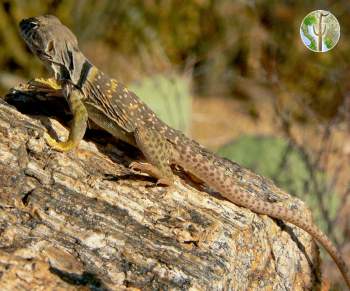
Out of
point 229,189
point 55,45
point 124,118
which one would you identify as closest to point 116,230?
point 229,189

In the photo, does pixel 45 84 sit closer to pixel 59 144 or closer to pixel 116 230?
pixel 59 144

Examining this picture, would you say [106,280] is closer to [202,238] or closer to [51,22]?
[202,238]

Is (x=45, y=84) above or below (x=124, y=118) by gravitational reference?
above

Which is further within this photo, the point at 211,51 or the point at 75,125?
the point at 211,51

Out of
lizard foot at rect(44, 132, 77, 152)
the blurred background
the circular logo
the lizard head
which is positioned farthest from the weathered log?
the blurred background

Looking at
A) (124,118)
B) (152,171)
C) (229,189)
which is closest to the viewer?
(152,171)

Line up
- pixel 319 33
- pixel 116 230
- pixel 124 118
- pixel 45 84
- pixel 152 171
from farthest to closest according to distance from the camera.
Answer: pixel 319 33, pixel 45 84, pixel 124 118, pixel 152 171, pixel 116 230

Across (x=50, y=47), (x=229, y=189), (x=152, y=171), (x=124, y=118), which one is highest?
(x=50, y=47)

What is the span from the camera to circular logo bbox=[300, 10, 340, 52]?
6074 mm

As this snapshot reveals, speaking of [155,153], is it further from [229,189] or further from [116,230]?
[116,230]

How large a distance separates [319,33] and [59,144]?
2911 mm

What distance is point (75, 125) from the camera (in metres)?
4.63

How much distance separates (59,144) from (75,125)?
0.83 feet

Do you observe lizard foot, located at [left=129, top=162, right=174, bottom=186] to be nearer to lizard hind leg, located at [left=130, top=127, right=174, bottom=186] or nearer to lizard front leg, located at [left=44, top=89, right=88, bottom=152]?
lizard hind leg, located at [left=130, top=127, right=174, bottom=186]
